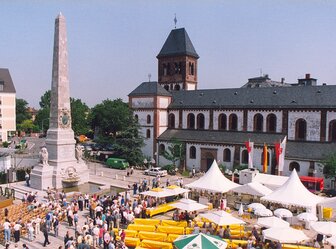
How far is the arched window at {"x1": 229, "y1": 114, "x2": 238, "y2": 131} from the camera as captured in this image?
42.9 metres

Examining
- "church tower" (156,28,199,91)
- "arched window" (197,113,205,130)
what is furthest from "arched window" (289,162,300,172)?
"church tower" (156,28,199,91)

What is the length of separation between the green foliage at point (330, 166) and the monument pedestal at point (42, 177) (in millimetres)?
25223

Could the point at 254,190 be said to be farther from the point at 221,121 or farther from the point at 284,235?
the point at 221,121

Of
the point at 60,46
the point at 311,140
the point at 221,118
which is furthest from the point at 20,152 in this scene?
the point at 311,140

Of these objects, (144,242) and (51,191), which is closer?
(144,242)

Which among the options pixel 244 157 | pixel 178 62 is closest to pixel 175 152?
pixel 244 157

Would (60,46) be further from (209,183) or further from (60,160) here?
(209,183)

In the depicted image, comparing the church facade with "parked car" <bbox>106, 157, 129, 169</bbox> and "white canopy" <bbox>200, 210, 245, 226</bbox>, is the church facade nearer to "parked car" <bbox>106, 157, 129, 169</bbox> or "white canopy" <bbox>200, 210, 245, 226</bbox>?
"parked car" <bbox>106, 157, 129, 169</bbox>

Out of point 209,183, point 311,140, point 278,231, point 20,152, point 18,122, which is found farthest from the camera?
point 18,122

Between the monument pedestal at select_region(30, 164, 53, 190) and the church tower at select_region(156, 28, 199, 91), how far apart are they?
1222 inches

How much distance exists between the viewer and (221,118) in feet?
145

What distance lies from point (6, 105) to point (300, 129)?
60670 mm

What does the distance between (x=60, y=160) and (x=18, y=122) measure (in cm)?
7121

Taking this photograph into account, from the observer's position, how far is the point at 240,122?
4244 cm
